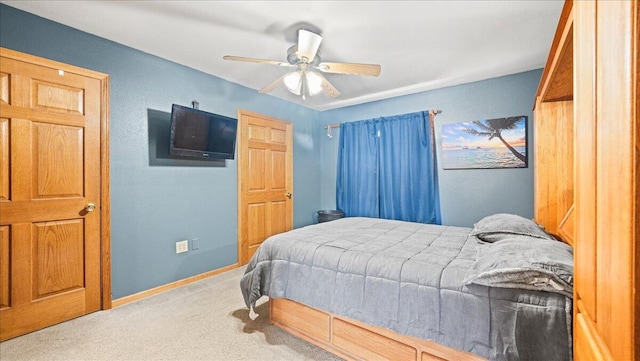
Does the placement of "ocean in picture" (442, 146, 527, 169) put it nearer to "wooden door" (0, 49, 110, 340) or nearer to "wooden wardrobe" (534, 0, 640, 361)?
"wooden wardrobe" (534, 0, 640, 361)

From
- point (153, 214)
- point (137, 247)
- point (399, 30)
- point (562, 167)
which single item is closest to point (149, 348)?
point (137, 247)

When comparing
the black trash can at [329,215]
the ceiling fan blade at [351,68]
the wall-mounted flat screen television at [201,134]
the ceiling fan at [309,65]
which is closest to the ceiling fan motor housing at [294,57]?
the ceiling fan at [309,65]

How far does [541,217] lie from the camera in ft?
8.16

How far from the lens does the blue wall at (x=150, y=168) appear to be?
241cm

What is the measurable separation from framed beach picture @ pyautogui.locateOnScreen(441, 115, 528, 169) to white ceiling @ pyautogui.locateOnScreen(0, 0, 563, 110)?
647 millimetres

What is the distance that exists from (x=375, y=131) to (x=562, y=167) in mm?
2519

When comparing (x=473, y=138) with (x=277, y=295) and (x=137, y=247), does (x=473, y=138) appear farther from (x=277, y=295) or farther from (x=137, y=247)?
(x=137, y=247)

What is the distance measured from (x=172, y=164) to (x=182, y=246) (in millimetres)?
941

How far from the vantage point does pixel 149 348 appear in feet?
6.42

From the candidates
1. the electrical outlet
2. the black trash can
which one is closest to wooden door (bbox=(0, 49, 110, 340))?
the electrical outlet

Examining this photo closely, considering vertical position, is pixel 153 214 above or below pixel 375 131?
below

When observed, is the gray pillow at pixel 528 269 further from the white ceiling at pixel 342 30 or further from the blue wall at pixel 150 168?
the blue wall at pixel 150 168

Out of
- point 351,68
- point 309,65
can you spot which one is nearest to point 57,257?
point 309,65

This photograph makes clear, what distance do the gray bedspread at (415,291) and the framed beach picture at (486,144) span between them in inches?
59.5
